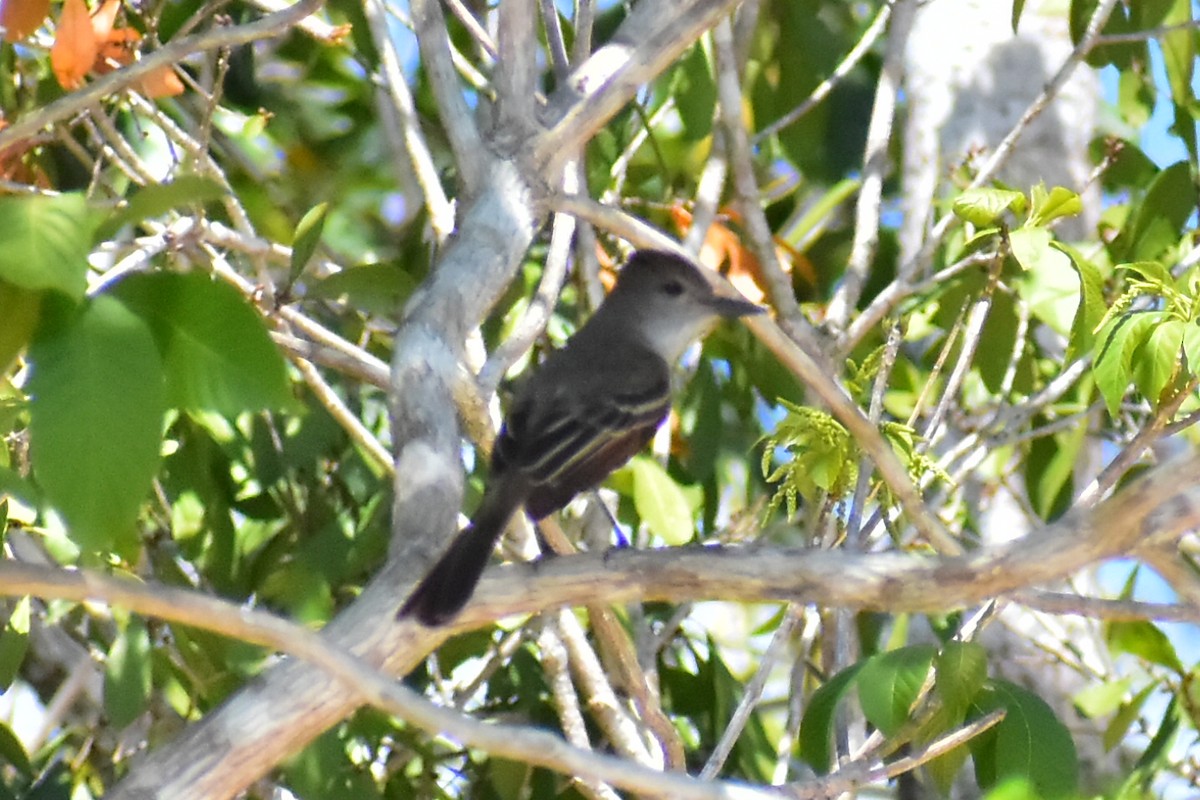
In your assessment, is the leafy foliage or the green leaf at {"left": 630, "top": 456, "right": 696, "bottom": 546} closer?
the leafy foliage

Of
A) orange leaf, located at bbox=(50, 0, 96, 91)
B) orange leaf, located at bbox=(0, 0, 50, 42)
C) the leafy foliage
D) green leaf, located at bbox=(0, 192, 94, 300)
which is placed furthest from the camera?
orange leaf, located at bbox=(50, 0, 96, 91)

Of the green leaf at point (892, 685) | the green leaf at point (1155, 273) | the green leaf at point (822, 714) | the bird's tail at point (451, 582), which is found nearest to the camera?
the bird's tail at point (451, 582)

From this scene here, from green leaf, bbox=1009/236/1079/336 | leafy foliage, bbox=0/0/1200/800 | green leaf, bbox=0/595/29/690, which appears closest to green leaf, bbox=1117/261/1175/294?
leafy foliage, bbox=0/0/1200/800

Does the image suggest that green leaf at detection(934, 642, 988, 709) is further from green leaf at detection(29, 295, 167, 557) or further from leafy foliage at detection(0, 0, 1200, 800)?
green leaf at detection(29, 295, 167, 557)

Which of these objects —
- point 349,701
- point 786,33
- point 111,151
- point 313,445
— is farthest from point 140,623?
point 786,33

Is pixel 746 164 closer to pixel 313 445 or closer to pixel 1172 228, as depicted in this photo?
pixel 1172 228

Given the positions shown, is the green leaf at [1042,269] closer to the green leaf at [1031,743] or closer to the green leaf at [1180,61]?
the green leaf at [1031,743]

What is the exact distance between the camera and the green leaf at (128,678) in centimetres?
357

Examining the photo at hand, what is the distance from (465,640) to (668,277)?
121 cm

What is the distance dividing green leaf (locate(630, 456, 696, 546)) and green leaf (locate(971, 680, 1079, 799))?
110cm

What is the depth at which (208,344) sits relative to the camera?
1943 millimetres

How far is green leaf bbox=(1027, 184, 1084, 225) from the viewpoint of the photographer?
3.48 m

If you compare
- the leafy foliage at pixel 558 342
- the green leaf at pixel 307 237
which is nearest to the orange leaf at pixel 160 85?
the leafy foliage at pixel 558 342

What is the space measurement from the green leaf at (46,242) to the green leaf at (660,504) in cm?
221
